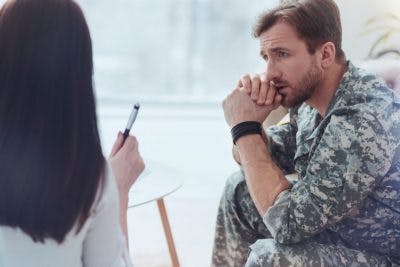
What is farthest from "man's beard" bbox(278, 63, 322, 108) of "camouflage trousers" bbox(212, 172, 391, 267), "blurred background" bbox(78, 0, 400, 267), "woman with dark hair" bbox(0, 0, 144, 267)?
"blurred background" bbox(78, 0, 400, 267)

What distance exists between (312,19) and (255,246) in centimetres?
56

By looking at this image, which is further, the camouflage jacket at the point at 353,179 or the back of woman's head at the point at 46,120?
the camouflage jacket at the point at 353,179

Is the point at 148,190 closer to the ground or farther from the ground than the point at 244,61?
closer to the ground

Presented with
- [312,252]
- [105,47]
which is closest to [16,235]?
[312,252]

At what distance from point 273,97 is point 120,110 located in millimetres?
1241

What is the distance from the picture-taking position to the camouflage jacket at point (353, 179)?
3.95ft

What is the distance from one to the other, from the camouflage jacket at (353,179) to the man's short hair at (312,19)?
107mm

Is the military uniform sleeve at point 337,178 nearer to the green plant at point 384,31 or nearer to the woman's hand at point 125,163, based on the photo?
the woman's hand at point 125,163

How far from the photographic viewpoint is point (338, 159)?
1228mm

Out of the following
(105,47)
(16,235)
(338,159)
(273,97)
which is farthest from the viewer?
(105,47)

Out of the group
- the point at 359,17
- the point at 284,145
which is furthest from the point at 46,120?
the point at 359,17

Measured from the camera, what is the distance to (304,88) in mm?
1396

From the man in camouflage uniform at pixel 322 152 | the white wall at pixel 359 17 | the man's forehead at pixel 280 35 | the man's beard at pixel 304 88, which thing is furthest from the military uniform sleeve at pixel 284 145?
the white wall at pixel 359 17

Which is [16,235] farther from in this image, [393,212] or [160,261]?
[160,261]
